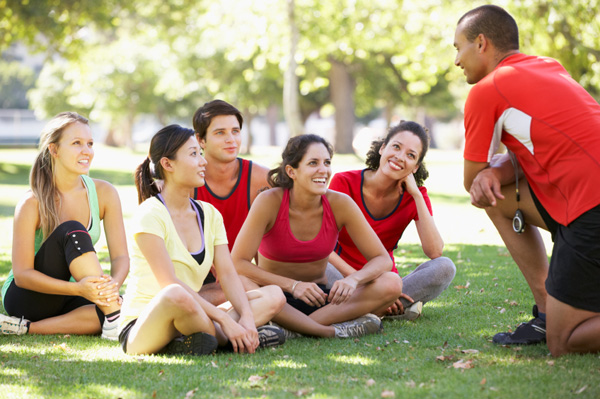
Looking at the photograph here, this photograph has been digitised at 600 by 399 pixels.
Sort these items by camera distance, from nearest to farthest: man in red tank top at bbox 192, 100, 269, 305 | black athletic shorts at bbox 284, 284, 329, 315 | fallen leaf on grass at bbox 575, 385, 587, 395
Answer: fallen leaf on grass at bbox 575, 385, 587, 395 → black athletic shorts at bbox 284, 284, 329, 315 → man in red tank top at bbox 192, 100, 269, 305

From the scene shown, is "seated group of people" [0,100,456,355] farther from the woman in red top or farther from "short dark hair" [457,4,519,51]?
"short dark hair" [457,4,519,51]

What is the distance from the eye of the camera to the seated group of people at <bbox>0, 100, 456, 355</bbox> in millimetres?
4625

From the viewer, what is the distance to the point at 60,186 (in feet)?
18.0

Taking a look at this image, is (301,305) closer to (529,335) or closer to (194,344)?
(194,344)

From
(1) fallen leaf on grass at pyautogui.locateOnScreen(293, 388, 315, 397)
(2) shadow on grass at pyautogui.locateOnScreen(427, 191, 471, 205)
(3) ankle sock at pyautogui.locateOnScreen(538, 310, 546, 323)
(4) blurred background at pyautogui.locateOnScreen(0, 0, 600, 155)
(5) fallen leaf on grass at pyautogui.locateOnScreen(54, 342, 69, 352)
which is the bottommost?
(2) shadow on grass at pyautogui.locateOnScreen(427, 191, 471, 205)

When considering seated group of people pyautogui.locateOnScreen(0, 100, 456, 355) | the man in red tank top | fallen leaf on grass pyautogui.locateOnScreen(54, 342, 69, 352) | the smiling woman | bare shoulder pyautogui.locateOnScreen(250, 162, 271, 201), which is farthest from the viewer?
bare shoulder pyautogui.locateOnScreen(250, 162, 271, 201)

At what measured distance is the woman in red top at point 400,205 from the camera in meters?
5.84

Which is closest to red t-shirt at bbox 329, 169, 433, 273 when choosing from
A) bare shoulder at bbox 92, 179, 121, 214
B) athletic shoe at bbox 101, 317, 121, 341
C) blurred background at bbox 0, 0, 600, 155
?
blurred background at bbox 0, 0, 600, 155

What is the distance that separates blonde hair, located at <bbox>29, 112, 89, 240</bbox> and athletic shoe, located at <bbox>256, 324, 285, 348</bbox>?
176 centimetres

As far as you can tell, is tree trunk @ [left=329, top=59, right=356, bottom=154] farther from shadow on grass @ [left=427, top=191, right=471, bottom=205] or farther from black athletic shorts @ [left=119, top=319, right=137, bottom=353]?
black athletic shorts @ [left=119, top=319, right=137, bottom=353]

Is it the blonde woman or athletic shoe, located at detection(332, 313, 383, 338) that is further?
athletic shoe, located at detection(332, 313, 383, 338)

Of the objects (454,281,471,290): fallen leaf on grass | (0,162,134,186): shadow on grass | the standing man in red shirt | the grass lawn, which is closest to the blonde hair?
the grass lawn

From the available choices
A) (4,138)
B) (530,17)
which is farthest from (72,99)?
(530,17)

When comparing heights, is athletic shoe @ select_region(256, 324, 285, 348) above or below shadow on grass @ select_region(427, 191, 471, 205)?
above
